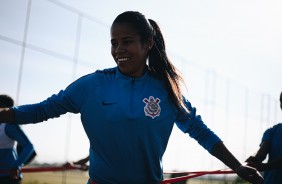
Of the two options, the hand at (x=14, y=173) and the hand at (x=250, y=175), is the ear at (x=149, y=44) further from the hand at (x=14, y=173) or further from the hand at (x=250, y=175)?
the hand at (x=14, y=173)

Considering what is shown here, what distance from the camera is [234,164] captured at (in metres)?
2.43

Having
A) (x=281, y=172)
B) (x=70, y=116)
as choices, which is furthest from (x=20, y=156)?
(x=70, y=116)

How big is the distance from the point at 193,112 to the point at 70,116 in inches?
240

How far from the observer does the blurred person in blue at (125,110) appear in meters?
2.01

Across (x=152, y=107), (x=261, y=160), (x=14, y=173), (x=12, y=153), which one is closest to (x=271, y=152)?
(x=261, y=160)

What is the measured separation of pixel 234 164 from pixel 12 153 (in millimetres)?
3236

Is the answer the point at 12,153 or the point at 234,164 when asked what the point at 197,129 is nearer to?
the point at 234,164

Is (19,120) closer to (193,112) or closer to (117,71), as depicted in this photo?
(117,71)

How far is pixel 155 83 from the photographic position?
231 centimetres

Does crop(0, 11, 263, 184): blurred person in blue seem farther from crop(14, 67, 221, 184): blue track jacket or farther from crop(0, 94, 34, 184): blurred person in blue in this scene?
crop(0, 94, 34, 184): blurred person in blue

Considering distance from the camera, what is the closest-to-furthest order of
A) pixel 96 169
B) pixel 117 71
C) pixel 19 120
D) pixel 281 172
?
pixel 19 120
pixel 96 169
pixel 117 71
pixel 281 172

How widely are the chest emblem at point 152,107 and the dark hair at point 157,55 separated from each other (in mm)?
148

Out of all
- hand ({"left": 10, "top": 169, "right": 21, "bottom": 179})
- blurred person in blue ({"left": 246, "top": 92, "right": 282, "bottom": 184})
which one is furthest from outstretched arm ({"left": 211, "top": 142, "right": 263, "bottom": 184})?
hand ({"left": 10, "top": 169, "right": 21, "bottom": 179})

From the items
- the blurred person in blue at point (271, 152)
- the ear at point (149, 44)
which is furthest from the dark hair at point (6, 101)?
the ear at point (149, 44)
